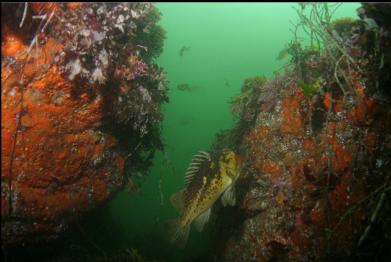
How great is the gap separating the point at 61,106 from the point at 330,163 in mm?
3628

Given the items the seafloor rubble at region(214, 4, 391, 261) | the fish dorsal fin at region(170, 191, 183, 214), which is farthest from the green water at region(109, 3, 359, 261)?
the fish dorsal fin at region(170, 191, 183, 214)

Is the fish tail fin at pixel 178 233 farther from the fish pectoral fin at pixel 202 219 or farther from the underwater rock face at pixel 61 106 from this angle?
the underwater rock face at pixel 61 106

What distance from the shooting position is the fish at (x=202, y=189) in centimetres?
385

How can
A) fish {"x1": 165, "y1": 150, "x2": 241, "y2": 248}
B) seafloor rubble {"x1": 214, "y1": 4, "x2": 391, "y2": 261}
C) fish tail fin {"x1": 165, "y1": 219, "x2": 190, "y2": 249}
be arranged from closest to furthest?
seafloor rubble {"x1": 214, "y1": 4, "x2": 391, "y2": 261} → fish {"x1": 165, "y1": 150, "x2": 241, "y2": 248} → fish tail fin {"x1": 165, "y1": 219, "x2": 190, "y2": 249}

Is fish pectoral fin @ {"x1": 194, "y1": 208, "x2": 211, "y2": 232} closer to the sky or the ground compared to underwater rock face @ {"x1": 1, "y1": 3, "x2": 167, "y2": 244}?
closer to the ground

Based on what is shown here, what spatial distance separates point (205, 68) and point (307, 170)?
384ft

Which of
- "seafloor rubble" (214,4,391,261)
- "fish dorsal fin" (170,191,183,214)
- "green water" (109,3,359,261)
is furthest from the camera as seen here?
"green water" (109,3,359,261)

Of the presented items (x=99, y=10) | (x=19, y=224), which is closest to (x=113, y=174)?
(x=19, y=224)

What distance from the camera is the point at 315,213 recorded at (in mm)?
3771

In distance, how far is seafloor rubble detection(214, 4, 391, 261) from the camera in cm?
364

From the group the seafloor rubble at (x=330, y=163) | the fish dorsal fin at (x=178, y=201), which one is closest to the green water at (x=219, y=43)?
the seafloor rubble at (x=330, y=163)

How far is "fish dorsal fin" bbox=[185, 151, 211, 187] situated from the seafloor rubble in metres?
0.97

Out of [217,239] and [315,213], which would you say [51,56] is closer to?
[315,213]

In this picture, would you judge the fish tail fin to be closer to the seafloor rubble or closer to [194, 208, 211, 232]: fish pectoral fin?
[194, 208, 211, 232]: fish pectoral fin
